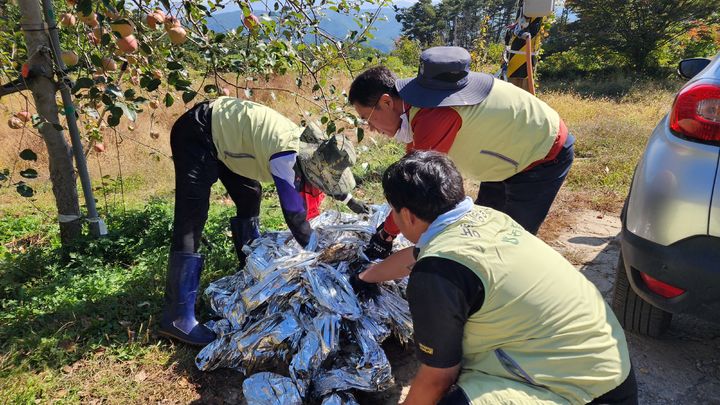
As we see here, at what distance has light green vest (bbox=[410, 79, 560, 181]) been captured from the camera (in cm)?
222

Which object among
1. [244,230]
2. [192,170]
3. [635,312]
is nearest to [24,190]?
[192,170]

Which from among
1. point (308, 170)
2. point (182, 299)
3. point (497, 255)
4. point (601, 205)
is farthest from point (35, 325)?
point (601, 205)

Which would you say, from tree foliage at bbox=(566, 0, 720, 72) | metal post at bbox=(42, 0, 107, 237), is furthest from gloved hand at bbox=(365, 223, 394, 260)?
tree foliage at bbox=(566, 0, 720, 72)

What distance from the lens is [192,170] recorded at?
255 centimetres

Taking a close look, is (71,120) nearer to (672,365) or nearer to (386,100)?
(386,100)

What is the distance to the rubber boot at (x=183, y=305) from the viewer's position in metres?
2.55

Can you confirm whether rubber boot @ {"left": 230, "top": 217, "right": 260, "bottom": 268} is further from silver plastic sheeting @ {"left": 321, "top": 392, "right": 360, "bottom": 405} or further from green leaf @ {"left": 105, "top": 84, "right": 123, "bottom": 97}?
silver plastic sheeting @ {"left": 321, "top": 392, "right": 360, "bottom": 405}

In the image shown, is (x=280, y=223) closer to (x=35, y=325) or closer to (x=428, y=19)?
(x=35, y=325)

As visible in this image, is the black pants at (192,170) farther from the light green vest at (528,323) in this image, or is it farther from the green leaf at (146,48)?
the light green vest at (528,323)

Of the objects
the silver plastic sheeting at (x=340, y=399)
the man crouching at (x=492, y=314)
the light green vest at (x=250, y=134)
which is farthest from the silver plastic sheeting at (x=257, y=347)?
the man crouching at (x=492, y=314)

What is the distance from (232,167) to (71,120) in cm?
138

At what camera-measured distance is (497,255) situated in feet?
4.72

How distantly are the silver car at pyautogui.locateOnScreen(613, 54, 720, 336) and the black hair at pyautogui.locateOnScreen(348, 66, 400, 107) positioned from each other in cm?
114

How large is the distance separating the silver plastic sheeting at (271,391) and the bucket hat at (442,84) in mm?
1356
